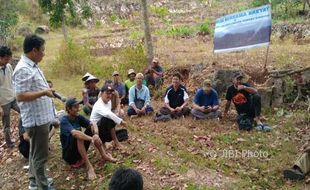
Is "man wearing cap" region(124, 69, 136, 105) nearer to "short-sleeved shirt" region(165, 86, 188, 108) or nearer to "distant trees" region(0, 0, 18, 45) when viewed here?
"short-sleeved shirt" region(165, 86, 188, 108)

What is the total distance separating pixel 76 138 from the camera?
5.55m

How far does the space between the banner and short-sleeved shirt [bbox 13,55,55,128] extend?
596 centimetres

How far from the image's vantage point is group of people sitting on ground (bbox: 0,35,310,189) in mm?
4484

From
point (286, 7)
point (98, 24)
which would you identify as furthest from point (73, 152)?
point (98, 24)

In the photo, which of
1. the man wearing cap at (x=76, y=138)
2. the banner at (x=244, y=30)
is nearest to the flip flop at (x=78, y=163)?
the man wearing cap at (x=76, y=138)

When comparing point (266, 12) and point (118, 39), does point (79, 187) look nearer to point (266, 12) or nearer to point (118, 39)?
point (266, 12)

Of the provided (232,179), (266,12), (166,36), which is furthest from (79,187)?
(166,36)

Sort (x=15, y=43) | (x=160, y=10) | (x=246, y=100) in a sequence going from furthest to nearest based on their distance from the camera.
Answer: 1. (x=160, y=10)
2. (x=15, y=43)
3. (x=246, y=100)

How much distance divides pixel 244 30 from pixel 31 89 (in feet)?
20.7

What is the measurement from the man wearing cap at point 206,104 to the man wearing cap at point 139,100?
106 cm

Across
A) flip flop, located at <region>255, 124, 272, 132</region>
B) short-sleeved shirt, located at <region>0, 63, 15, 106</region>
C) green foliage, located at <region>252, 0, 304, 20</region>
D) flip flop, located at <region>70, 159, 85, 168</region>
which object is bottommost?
flip flop, located at <region>255, 124, 272, 132</region>

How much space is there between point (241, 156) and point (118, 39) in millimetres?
18353

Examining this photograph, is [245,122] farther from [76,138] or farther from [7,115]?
[7,115]

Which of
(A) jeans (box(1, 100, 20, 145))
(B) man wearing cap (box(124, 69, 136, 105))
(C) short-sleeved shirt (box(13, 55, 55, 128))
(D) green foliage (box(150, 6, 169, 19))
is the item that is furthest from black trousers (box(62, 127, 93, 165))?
(D) green foliage (box(150, 6, 169, 19))
